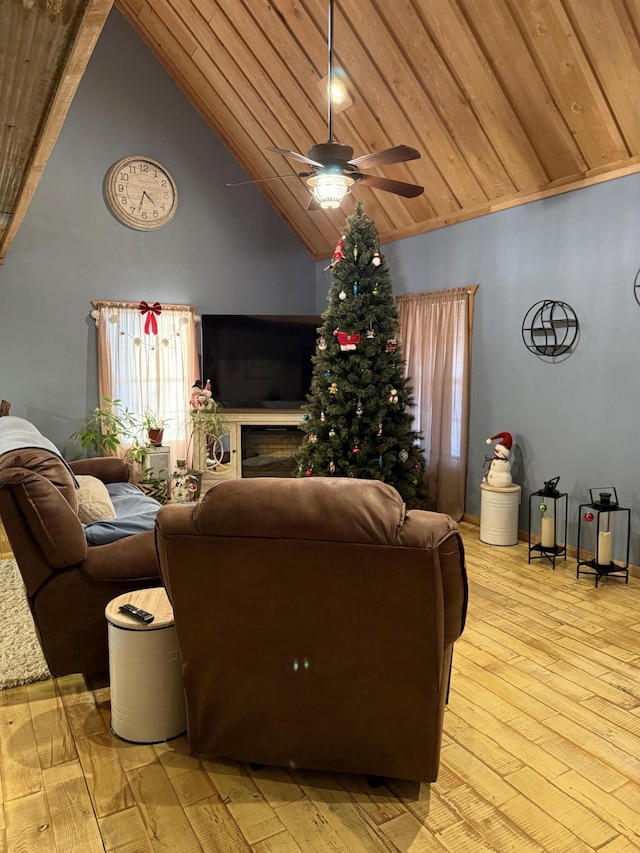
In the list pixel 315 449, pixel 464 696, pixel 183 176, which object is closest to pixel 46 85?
pixel 464 696

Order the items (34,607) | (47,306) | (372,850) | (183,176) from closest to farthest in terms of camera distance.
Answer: (372,850), (34,607), (47,306), (183,176)

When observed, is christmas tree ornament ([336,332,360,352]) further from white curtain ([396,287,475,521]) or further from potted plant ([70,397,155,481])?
potted plant ([70,397,155,481])

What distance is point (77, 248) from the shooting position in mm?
6430

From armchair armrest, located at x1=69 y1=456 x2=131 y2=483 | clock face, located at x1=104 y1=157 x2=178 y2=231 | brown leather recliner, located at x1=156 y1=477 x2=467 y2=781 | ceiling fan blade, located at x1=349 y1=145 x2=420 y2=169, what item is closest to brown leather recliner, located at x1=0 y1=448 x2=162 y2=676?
brown leather recliner, located at x1=156 y1=477 x2=467 y2=781

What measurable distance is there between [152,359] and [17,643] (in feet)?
13.0

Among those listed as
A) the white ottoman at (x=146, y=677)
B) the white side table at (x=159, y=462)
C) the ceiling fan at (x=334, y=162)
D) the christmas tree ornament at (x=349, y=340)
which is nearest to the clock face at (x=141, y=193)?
the white side table at (x=159, y=462)

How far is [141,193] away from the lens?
668 centimetres

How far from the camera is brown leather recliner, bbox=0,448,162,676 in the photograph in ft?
8.21

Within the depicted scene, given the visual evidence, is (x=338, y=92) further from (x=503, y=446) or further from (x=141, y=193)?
(x=503, y=446)

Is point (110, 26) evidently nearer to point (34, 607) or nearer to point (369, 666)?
point (34, 607)

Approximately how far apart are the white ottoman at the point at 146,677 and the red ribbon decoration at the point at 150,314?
469cm

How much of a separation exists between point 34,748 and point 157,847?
0.78 meters

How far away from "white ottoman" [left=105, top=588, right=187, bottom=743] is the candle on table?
3071mm

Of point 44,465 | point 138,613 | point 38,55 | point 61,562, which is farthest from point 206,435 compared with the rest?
point 38,55
